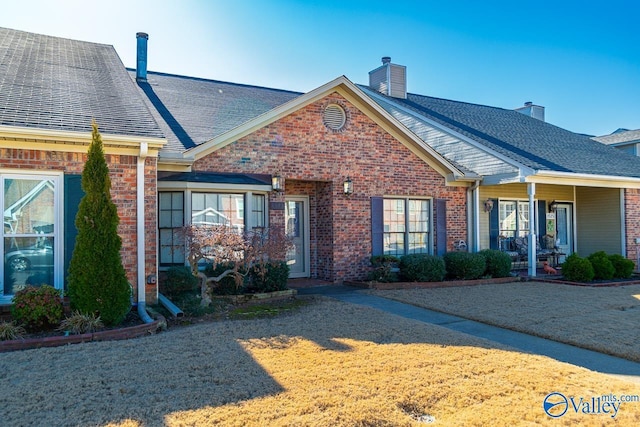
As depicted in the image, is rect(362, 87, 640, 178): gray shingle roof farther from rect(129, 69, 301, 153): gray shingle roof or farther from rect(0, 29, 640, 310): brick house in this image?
rect(129, 69, 301, 153): gray shingle roof

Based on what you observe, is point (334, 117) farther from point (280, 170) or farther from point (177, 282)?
point (177, 282)

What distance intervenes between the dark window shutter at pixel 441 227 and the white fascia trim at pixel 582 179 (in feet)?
7.22

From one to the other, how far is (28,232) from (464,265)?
→ 904cm

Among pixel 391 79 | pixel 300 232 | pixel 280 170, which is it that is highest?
pixel 391 79

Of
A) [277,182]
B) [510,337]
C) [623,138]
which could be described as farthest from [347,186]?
[623,138]

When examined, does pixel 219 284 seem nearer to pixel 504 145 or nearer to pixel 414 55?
pixel 504 145

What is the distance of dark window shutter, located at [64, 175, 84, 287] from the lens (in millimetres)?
7434

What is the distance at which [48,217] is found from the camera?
7441 millimetres

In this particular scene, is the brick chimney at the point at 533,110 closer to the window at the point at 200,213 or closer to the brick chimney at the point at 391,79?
the brick chimney at the point at 391,79

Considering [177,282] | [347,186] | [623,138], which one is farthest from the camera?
[623,138]

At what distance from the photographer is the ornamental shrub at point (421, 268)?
11.2 m

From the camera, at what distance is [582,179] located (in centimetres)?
1381

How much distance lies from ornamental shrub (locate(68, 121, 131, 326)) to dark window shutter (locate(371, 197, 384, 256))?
6423 mm

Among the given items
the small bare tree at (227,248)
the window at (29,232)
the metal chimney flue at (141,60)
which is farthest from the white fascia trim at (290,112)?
the metal chimney flue at (141,60)
